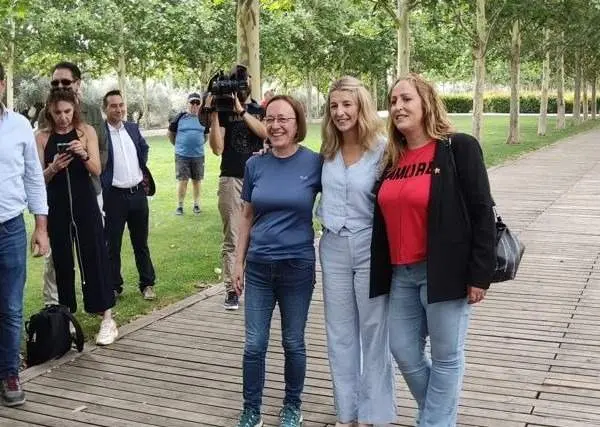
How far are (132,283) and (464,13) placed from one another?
20150 mm

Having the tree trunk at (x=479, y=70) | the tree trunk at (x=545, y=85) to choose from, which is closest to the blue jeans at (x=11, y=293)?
the tree trunk at (x=479, y=70)

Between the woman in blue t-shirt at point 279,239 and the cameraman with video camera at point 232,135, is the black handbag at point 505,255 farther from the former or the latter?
the cameraman with video camera at point 232,135

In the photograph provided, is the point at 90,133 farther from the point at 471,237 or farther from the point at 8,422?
the point at 471,237

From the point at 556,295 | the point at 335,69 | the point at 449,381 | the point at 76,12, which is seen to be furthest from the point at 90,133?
the point at 335,69

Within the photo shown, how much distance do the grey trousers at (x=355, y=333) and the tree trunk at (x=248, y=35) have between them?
5.51 metres

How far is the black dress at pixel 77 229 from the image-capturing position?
18.3 feet

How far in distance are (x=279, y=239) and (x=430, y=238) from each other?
87 cm

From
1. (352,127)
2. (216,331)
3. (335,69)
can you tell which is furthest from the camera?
(335,69)

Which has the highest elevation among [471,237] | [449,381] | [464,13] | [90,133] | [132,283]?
[464,13]

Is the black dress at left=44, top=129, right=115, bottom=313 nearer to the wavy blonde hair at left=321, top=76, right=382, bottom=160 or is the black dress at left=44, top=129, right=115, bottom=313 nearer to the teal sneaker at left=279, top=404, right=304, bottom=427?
the teal sneaker at left=279, top=404, right=304, bottom=427

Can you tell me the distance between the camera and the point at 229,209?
662cm

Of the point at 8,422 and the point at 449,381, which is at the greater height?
the point at 449,381

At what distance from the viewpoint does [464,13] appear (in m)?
25.2

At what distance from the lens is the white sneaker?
18.8 ft
